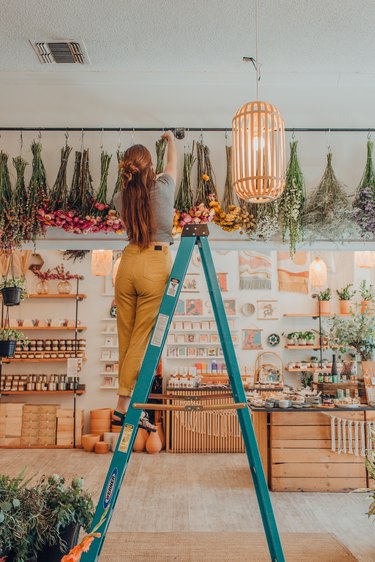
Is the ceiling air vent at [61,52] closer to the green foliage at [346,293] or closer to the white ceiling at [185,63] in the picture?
the white ceiling at [185,63]

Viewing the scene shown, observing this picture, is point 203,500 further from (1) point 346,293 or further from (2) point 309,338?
(1) point 346,293

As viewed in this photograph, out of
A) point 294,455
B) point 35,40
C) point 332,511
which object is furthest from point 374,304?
point 35,40

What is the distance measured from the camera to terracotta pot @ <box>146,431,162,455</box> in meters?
7.89

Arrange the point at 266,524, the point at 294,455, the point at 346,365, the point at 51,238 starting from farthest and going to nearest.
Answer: the point at 346,365, the point at 294,455, the point at 51,238, the point at 266,524

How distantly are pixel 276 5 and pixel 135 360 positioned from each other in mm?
3182

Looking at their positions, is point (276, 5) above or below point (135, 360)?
above

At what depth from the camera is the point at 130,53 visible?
491 centimetres

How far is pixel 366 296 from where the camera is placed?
9.12 meters

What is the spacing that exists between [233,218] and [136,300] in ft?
8.43

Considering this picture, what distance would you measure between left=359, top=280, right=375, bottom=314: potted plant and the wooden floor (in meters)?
3.35

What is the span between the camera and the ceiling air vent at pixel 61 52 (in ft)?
15.5

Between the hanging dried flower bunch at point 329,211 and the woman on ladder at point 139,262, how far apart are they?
267 centimetres

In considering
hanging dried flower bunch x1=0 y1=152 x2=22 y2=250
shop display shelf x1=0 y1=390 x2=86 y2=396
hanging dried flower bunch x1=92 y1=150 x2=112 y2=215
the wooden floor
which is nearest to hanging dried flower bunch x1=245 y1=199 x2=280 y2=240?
hanging dried flower bunch x1=92 y1=150 x2=112 y2=215

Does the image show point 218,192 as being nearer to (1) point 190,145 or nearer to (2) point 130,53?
(1) point 190,145
